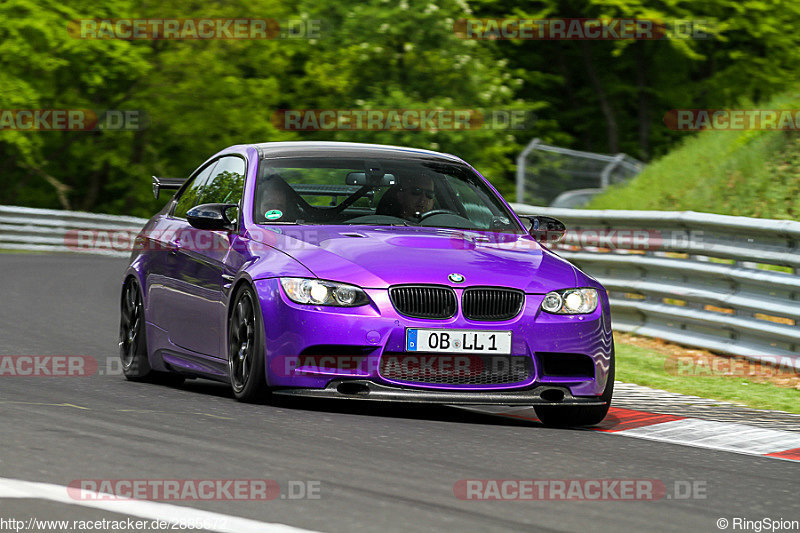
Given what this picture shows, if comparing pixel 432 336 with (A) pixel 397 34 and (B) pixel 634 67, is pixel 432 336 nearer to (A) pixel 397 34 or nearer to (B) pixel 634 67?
(A) pixel 397 34

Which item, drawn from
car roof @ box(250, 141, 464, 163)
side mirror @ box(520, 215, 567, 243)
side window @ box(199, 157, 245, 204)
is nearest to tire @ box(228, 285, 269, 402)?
side window @ box(199, 157, 245, 204)

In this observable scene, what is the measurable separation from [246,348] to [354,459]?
1935 millimetres

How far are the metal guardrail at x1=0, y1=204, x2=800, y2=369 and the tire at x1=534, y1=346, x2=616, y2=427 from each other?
3.39m

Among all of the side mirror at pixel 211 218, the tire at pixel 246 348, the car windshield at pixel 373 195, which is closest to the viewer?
the tire at pixel 246 348

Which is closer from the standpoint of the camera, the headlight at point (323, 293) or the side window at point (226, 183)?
the headlight at point (323, 293)

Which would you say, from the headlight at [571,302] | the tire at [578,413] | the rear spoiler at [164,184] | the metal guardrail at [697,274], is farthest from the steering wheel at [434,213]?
the metal guardrail at [697,274]

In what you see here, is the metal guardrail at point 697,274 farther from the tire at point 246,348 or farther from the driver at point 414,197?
the tire at point 246,348

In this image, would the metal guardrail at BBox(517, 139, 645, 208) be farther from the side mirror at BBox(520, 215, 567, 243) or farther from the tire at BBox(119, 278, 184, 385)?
the side mirror at BBox(520, 215, 567, 243)

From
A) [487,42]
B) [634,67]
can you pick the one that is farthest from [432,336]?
[634,67]

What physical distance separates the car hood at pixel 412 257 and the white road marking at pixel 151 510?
266 centimetres

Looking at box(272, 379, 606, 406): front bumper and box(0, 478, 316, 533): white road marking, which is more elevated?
box(0, 478, 316, 533): white road marking

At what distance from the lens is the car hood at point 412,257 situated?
784cm

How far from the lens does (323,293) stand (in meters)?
7.80

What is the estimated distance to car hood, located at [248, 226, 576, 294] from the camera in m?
7.84
